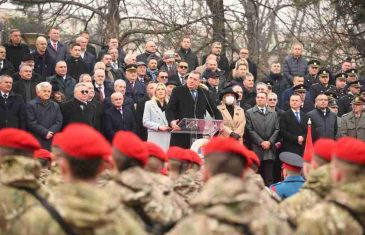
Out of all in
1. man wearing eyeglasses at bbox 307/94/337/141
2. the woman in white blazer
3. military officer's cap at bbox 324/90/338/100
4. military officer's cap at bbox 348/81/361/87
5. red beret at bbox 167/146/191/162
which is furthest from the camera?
military officer's cap at bbox 348/81/361/87

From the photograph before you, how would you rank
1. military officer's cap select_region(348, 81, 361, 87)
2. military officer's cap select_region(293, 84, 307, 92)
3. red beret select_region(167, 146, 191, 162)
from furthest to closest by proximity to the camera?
military officer's cap select_region(348, 81, 361, 87), military officer's cap select_region(293, 84, 307, 92), red beret select_region(167, 146, 191, 162)

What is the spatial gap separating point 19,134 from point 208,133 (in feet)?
28.5

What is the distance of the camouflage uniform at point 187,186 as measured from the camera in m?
7.81

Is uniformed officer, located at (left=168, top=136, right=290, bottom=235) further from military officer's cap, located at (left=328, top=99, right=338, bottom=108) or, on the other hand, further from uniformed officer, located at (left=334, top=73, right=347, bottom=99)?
uniformed officer, located at (left=334, top=73, right=347, bottom=99)

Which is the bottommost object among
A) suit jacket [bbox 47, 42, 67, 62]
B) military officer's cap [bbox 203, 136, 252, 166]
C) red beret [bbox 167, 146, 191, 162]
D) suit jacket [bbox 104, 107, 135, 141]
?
red beret [bbox 167, 146, 191, 162]

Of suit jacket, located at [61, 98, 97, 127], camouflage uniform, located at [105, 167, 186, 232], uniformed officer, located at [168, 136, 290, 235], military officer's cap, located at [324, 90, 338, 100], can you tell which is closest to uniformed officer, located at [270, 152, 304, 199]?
camouflage uniform, located at [105, 167, 186, 232]

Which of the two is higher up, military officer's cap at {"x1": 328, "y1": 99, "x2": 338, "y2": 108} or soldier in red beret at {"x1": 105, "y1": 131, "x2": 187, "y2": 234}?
military officer's cap at {"x1": 328, "y1": 99, "x2": 338, "y2": 108}

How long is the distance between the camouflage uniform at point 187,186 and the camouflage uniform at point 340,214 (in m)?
2.32

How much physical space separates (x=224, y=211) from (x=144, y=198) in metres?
1.09

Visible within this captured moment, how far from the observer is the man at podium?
14.8 m

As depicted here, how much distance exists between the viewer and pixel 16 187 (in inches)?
220

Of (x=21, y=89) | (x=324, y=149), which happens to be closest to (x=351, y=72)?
(x=21, y=89)

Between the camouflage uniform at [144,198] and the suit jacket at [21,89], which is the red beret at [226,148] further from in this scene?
the suit jacket at [21,89]

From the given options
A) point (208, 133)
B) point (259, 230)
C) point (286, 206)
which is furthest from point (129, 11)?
point (259, 230)
